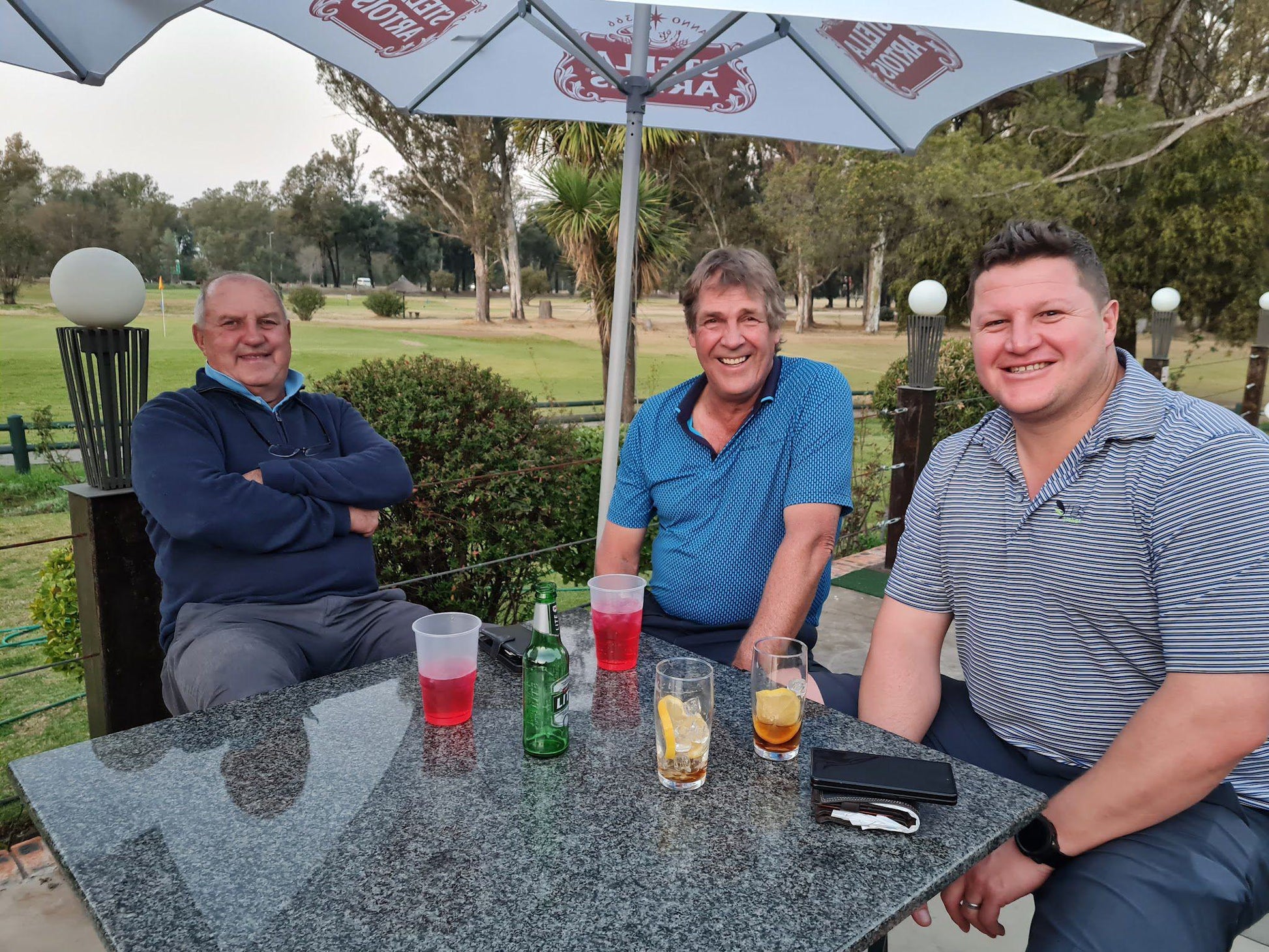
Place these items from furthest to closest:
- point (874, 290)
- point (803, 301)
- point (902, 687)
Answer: point (803, 301) → point (874, 290) → point (902, 687)

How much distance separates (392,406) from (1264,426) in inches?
531

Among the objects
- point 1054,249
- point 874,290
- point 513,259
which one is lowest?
point 1054,249

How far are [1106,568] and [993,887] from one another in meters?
0.52

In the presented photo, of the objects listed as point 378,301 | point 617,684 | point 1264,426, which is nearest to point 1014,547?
point 617,684

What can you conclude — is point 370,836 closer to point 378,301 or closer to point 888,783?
point 888,783

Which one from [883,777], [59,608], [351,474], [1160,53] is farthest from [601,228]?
[1160,53]

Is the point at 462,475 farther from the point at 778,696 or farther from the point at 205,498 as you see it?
the point at 778,696

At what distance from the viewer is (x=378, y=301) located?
15875 millimetres

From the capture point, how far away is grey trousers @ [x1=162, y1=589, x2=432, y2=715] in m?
1.67

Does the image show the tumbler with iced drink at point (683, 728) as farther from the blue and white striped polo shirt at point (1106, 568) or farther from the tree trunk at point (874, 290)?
the tree trunk at point (874, 290)

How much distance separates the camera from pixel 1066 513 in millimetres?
1328

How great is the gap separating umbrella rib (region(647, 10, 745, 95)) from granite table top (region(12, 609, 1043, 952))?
5.61 ft

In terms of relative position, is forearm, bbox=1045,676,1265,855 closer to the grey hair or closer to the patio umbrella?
the patio umbrella

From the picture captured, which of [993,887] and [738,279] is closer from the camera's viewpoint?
[993,887]
